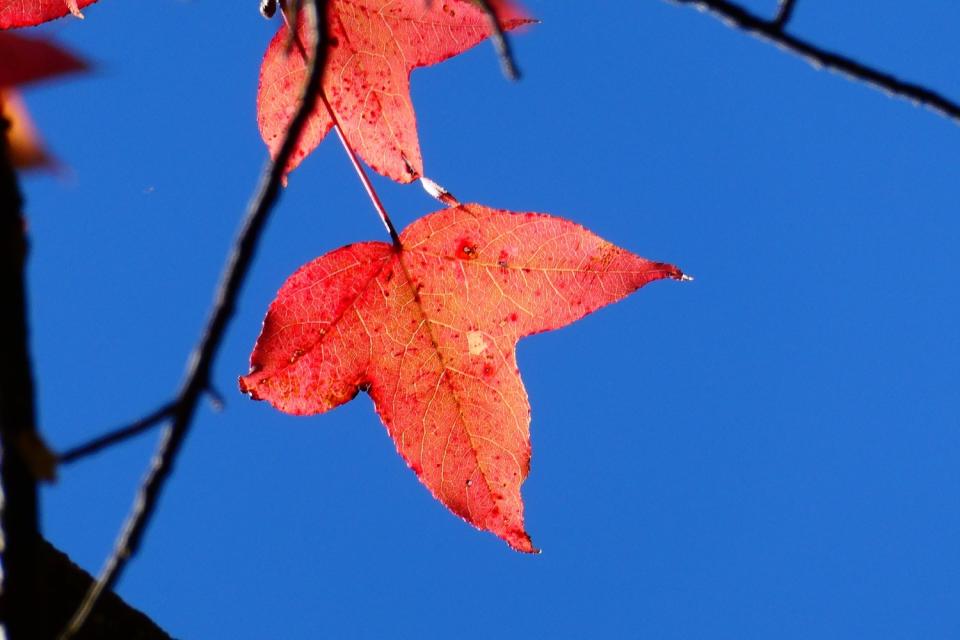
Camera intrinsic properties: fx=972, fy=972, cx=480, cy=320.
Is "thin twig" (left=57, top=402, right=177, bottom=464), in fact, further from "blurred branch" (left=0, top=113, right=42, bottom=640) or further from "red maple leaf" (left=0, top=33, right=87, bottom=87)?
"red maple leaf" (left=0, top=33, right=87, bottom=87)

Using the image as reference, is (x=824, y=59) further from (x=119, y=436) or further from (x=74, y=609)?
(x=74, y=609)

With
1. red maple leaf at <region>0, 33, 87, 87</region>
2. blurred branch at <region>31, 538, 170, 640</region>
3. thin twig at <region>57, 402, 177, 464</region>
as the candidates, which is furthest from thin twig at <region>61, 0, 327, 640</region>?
red maple leaf at <region>0, 33, 87, 87</region>

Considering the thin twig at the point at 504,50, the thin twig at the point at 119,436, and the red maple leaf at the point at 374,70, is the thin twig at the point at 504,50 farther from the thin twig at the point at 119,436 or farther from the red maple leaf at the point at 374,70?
the red maple leaf at the point at 374,70

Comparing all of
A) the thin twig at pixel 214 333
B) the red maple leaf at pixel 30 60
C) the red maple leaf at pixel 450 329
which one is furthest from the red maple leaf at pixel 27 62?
the thin twig at pixel 214 333

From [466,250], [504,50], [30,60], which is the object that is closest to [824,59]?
[504,50]

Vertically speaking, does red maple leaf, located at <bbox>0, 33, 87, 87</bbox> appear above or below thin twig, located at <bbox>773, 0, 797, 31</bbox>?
below

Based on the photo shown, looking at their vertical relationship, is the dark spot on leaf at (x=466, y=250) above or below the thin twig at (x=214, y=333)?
below

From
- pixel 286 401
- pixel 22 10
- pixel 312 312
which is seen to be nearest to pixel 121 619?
pixel 286 401

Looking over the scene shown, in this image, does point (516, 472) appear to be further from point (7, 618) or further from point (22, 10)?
point (22, 10)
